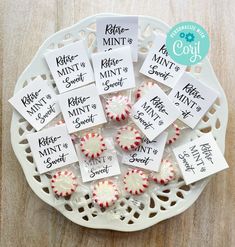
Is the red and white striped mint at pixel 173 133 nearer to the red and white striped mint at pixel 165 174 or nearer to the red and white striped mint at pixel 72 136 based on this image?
the red and white striped mint at pixel 165 174

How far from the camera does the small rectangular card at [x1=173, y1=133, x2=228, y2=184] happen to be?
1029 mm

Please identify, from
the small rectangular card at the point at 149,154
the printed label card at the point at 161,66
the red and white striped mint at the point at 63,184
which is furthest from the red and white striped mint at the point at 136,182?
the printed label card at the point at 161,66

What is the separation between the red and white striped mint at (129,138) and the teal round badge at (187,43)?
8.3 inches

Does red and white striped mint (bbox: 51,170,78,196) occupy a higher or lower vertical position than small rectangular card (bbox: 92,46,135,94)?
lower

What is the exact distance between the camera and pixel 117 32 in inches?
40.6

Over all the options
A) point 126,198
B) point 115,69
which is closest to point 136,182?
point 126,198

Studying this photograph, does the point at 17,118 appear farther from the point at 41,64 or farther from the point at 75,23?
the point at 75,23

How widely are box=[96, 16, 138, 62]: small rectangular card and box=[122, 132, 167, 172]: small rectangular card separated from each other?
8.5 inches

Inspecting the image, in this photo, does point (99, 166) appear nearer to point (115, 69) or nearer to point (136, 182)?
point (136, 182)

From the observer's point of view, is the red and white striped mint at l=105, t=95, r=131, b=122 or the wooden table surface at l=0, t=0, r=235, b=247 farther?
the wooden table surface at l=0, t=0, r=235, b=247

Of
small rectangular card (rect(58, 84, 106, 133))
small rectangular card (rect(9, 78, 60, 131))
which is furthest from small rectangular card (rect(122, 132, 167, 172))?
small rectangular card (rect(9, 78, 60, 131))

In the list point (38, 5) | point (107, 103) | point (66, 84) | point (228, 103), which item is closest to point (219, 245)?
point (228, 103)

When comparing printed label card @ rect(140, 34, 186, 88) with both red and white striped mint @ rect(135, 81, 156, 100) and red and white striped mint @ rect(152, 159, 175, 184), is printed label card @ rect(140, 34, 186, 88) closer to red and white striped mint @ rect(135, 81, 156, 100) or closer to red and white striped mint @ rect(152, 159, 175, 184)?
red and white striped mint @ rect(135, 81, 156, 100)

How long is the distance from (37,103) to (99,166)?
227 mm
